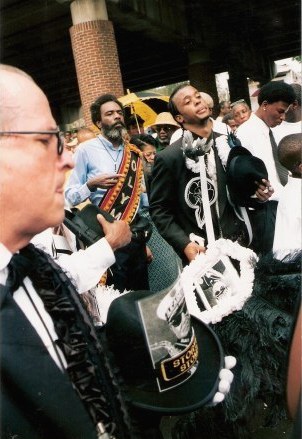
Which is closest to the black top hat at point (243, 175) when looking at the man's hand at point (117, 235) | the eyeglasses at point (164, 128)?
the man's hand at point (117, 235)

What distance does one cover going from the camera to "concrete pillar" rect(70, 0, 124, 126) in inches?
376

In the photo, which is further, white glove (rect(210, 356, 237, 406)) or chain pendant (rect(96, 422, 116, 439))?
white glove (rect(210, 356, 237, 406))

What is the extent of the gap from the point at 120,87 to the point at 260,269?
342 inches

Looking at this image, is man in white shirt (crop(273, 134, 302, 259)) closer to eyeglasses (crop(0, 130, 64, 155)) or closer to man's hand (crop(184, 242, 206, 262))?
man's hand (crop(184, 242, 206, 262))

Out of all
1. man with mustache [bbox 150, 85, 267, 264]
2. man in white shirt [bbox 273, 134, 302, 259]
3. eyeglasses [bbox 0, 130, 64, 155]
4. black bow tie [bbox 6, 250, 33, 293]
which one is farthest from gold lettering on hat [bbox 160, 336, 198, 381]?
man with mustache [bbox 150, 85, 267, 264]

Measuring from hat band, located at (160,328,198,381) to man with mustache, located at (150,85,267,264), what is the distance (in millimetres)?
1681

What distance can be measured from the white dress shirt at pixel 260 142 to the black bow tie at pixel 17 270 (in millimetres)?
2661

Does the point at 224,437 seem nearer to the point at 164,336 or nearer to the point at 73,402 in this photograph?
the point at 164,336

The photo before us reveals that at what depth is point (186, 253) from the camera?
289cm

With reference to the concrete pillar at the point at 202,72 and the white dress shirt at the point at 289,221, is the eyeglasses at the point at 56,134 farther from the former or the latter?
the concrete pillar at the point at 202,72

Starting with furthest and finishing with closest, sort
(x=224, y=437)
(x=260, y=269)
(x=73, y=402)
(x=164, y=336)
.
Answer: (x=260, y=269) → (x=224, y=437) → (x=164, y=336) → (x=73, y=402)

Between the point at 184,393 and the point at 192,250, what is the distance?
1.59 metres

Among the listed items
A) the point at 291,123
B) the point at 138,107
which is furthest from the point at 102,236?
the point at 138,107

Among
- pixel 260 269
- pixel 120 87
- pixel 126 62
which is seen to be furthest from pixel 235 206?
pixel 126 62
